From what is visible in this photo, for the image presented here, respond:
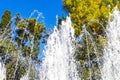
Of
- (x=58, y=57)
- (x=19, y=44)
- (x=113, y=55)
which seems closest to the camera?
(x=58, y=57)

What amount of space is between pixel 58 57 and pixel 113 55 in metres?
1.72

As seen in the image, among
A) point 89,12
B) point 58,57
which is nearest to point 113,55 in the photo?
point 58,57

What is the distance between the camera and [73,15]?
22.3m

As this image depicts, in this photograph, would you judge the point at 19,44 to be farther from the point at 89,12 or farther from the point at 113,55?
the point at 113,55

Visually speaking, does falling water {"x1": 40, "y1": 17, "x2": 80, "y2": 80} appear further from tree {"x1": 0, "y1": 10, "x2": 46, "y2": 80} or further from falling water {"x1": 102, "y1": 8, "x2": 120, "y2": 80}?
tree {"x1": 0, "y1": 10, "x2": 46, "y2": 80}

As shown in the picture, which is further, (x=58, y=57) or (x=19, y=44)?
(x=19, y=44)

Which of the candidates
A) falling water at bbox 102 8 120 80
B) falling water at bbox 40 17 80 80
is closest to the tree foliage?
falling water at bbox 102 8 120 80

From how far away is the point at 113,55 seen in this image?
40.2ft

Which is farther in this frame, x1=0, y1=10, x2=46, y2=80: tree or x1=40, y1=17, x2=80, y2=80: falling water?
x1=0, y1=10, x2=46, y2=80: tree

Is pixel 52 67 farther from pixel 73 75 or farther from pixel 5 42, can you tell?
pixel 5 42

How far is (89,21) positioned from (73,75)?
313 inches

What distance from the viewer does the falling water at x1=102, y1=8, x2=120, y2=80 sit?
38.1 ft

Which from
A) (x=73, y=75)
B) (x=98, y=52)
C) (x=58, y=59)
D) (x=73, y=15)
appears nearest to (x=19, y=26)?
(x=73, y=15)

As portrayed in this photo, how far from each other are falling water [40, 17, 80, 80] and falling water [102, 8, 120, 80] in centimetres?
111
